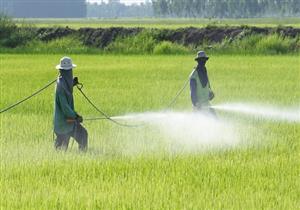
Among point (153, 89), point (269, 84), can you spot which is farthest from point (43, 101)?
point (269, 84)

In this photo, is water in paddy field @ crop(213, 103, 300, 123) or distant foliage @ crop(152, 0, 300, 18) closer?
water in paddy field @ crop(213, 103, 300, 123)

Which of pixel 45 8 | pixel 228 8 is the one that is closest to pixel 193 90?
pixel 228 8

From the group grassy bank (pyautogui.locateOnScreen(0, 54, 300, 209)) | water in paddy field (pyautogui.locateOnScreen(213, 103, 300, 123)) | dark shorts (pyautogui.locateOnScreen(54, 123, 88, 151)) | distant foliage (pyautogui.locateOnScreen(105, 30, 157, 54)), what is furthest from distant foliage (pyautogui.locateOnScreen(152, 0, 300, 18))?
dark shorts (pyautogui.locateOnScreen(54, 123, 88, 151))

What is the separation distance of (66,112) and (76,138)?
15.1 inches

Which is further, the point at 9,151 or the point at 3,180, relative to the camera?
the point at 9,151

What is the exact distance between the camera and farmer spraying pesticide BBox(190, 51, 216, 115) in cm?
839

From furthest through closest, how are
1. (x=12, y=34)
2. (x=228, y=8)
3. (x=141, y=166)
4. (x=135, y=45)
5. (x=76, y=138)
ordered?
(x=228, y=8)
(x=12, y=34)
(x=135, y=45)
(x=76, y=138)
(x=141, y=166)

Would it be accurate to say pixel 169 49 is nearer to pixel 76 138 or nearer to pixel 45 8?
pixel 76 138

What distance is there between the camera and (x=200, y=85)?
846cm

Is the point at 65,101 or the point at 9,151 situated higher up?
the point at 65,101

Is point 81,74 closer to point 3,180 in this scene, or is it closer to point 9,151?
point 9,151

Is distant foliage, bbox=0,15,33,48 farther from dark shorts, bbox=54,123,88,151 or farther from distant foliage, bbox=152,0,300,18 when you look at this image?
distant foliage, bbox=152,0,300,18

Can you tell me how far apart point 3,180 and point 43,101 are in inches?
266

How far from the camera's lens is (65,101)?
7.00 meters
